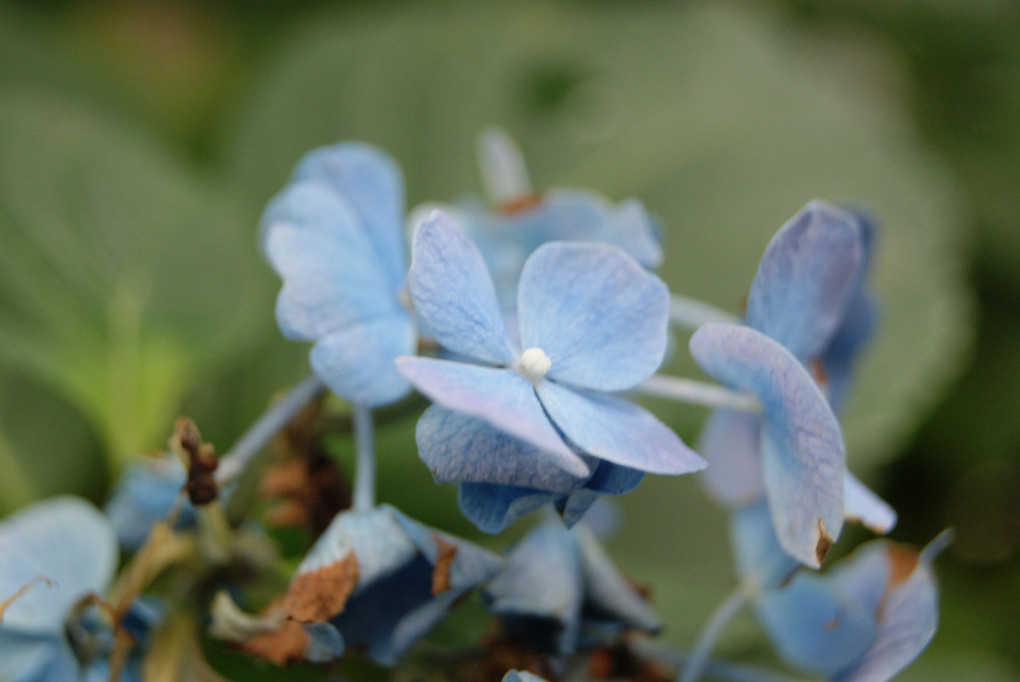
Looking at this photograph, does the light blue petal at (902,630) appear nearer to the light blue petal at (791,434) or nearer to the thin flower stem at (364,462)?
the light blue petal at (791,434)

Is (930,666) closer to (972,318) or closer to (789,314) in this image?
(972,318)

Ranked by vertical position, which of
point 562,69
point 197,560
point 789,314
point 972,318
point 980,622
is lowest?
point 980,622

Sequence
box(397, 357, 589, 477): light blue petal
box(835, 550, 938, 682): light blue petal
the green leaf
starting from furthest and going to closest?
the green leaf
box(835, 550, 938, 682): light blue petal
box(397, 357, 589, 477): light blue petal

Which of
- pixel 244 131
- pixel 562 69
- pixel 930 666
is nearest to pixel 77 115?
pixel 244 131

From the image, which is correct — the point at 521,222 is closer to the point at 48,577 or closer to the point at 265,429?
the point at 265,429

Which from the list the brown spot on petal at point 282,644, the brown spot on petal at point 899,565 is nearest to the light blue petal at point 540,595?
the brown spot on petal at point 282,644

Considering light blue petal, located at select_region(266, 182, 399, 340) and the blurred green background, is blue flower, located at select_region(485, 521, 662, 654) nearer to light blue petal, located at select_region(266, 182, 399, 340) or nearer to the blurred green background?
light blue petal, located at select_region(266, 182, 399, 340)

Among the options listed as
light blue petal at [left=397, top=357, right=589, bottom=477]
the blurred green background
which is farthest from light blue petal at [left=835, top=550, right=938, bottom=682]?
the blurred green background

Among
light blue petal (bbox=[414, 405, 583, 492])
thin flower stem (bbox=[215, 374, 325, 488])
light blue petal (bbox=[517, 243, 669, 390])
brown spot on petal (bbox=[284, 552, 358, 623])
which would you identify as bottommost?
brown spot on petal (bbox=[284, 552, 358, 623])
